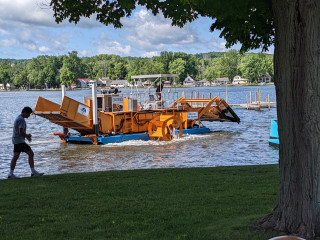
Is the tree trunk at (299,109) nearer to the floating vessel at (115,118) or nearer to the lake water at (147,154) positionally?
the lake water at (147,154)

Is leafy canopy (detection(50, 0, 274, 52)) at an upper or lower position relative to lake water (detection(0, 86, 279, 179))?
upper

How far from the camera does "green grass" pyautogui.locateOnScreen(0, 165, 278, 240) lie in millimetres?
6867

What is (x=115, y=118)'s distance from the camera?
1144 inches

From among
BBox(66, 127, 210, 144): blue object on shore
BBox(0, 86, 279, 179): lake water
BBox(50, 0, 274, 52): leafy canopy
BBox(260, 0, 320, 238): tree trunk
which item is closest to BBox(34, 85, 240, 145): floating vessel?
BBox(66, 127, 210, 144): blue object on shore

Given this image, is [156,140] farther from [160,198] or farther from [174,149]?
[160,198]

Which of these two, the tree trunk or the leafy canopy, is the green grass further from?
the leafy canopy

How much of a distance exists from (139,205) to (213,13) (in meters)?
3.67

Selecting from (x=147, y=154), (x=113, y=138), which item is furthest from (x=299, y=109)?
(x=113, y=138)

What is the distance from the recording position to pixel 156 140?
3006cm

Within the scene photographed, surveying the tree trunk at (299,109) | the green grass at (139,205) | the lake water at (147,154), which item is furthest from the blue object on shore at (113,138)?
the tree trunk at (299,109)

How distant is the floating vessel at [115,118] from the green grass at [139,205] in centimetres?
1406

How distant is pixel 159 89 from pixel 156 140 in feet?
11.5

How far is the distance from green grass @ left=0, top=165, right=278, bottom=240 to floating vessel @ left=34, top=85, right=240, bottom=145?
14.1 meters

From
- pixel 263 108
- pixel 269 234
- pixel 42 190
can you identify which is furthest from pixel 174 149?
pixel 263 108
